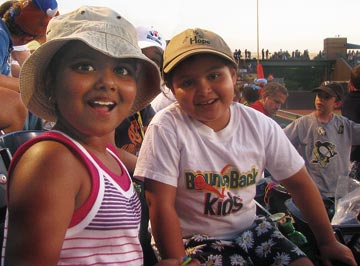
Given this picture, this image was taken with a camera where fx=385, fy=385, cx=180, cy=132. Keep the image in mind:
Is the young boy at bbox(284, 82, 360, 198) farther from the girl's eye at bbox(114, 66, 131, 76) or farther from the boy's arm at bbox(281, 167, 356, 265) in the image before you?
the girl's eye at bbox(114, 66, 131, 76)

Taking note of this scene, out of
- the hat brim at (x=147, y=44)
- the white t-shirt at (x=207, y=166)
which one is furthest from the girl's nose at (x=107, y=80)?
the hat brim at (x=147, y=44)

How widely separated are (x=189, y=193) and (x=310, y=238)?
0.66m

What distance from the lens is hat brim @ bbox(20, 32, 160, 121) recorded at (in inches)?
42.5

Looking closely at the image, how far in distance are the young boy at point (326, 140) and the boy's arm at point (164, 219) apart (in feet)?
8.74

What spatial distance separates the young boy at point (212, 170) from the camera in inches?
60.0

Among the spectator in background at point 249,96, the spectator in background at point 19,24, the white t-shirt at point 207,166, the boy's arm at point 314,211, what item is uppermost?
the spectator in background at point 19,24

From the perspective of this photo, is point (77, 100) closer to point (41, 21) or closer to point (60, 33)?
point (60, 33)

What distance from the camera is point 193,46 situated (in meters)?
1.64

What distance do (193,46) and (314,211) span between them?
915 mm

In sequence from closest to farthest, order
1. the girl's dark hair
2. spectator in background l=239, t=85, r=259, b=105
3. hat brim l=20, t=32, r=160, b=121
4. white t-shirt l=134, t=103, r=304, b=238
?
1. hat brim l=20, t=32, r=160, b=121
2. white t-shirt l=134, t=103, r=304, b=238
3. the girl's dark hair
4. spectator in background l=239, t=85, r=259, b=105

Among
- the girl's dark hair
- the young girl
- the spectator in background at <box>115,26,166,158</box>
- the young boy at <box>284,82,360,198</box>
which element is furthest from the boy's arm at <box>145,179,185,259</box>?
the young boy at <box>284,82,360,198</box>

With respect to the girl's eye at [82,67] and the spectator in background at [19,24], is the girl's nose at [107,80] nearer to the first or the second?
the girl's eye at [82,67]

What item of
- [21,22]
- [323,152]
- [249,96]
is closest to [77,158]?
[21,22]

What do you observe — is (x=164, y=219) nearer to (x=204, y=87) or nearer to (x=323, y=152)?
(x=204, y=87)
